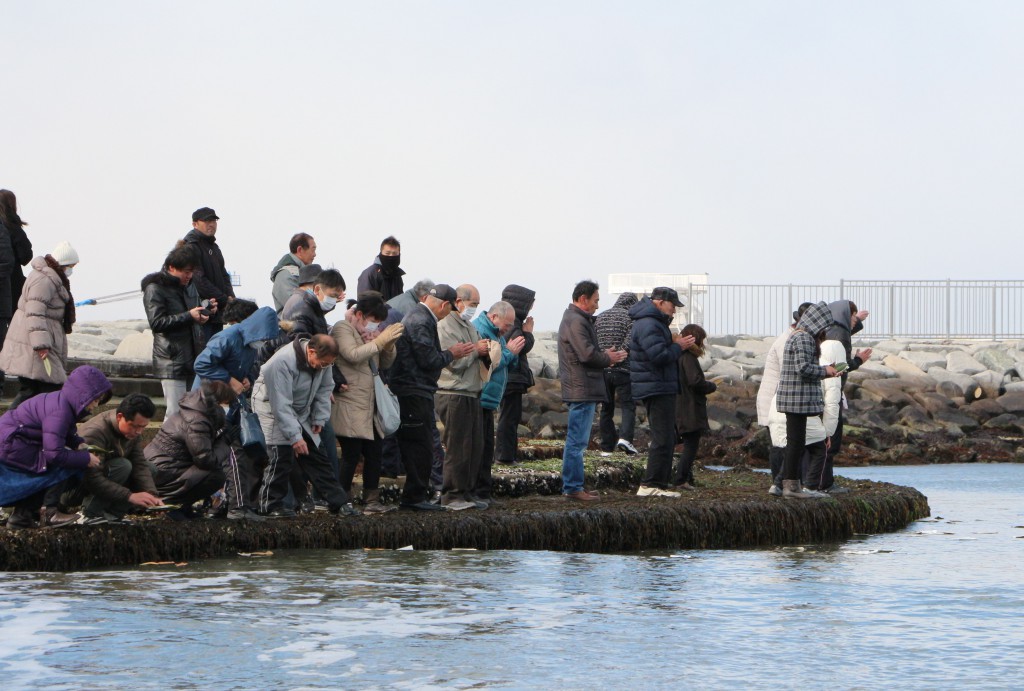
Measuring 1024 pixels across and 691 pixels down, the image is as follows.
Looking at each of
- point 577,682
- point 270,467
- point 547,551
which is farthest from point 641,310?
point 577,682

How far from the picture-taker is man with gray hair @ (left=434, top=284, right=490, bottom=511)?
10.8 m

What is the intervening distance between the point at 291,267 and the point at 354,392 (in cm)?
162

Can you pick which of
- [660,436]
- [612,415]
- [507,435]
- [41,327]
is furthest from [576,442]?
[41,327]

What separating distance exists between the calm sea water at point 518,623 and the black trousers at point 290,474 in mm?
578

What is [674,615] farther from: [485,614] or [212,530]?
[212,530]

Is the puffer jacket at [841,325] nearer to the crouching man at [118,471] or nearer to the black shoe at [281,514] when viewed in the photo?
the black shoe at [281,514]

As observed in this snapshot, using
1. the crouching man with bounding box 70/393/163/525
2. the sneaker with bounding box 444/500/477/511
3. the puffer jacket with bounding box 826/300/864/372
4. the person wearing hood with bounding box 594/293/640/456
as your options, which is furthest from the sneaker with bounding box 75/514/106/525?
the puffer jacket with bounding box 826/300/864/372

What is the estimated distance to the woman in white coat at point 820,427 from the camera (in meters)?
12.6

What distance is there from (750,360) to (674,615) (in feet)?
93.9

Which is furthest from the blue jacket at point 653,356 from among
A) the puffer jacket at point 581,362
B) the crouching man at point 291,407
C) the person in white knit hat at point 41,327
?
the person in white knit hat at point 41,327

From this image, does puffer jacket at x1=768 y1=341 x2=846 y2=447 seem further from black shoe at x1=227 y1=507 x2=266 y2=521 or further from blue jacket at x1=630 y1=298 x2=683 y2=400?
black shoe at x1=227 y1=507 x2=266 y2=521

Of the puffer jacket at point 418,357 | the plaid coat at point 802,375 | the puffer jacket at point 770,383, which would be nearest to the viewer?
the puffer jacket at point 418,357

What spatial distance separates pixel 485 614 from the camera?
25.7 ft

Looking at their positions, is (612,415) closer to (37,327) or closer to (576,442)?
(576,442)
